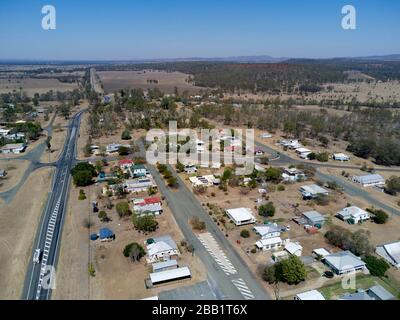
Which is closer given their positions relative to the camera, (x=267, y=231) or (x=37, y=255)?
(x=37, y=255)

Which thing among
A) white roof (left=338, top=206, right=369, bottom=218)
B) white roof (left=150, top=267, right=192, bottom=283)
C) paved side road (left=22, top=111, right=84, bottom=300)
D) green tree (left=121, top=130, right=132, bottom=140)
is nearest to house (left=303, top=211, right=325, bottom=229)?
white roof (left=338, top=206, right=369, bottom=218)

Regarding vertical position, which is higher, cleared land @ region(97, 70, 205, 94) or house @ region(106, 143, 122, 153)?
cleared land @ region(97, 70, 205, 94)

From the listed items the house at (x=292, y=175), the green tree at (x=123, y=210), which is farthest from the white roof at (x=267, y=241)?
the house at (x=292, y=175)

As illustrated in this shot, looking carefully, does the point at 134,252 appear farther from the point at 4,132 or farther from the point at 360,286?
the point at 4,132

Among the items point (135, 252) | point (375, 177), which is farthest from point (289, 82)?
point (135, 252)

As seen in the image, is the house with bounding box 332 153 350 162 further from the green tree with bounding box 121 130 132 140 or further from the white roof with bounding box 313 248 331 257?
the green tree with bounding box 121 130 132 140

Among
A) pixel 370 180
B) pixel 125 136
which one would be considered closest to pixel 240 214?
pixel 370 180
